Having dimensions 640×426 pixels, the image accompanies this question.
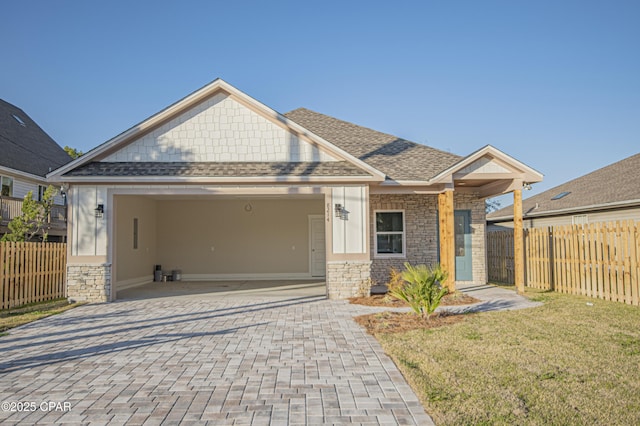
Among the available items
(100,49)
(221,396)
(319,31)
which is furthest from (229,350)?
(100,49)

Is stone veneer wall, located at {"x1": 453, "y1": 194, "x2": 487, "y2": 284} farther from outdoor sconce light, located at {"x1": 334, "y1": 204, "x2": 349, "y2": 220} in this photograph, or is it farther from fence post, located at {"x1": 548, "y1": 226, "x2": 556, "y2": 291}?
outdoor sconce light, located at {"x1": 334, "y1": 204, "x2": 349, "y2": 220}

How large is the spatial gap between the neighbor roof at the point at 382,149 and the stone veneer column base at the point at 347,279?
298 centimetres

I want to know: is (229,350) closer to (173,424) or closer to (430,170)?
(173,424)

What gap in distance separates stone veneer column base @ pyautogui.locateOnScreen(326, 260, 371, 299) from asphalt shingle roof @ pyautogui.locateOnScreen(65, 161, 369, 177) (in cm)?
254

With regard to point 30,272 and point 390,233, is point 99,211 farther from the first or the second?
point 390,233

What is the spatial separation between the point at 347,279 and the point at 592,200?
40.0 feet

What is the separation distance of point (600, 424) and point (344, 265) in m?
8.64

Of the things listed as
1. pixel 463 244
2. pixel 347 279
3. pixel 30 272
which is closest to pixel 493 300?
pixel 347 279

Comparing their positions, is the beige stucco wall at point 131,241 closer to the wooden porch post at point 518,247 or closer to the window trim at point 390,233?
the window trim at point 390,233

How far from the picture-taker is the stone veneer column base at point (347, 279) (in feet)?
40.6

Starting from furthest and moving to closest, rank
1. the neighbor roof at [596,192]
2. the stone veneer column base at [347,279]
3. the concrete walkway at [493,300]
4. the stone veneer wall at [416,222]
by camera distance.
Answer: the neighbor roof at [596,192] < the stone veneer wall at [416,222] < the stone veneer column base at [347,279] < the concrete walkway at [493,300]

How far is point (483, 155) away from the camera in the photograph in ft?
41.2

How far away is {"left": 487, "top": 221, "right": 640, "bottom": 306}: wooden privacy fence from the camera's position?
10.6 m

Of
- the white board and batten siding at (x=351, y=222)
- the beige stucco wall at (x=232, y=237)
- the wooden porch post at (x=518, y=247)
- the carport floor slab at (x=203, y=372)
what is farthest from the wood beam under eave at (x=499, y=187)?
the carport floor slab at (x=203, y=372)
